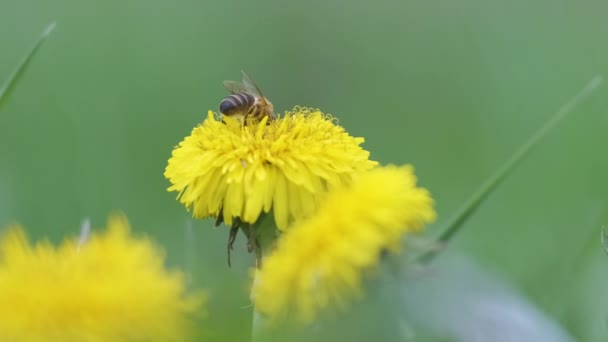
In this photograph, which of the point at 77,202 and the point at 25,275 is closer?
the point at 25,275

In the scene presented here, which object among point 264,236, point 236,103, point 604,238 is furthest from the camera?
point 236,103

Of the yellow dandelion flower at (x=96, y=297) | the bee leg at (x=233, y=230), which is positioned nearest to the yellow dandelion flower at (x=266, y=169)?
the bee leg at (x=233, y=230)

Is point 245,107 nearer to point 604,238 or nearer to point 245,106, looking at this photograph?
point 245,106

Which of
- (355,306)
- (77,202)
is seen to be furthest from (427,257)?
(77,202)

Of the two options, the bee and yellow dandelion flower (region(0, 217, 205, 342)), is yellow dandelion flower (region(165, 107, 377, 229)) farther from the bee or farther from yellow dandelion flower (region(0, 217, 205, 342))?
yellow dandelion flower (region(0, 217, 205, 342))

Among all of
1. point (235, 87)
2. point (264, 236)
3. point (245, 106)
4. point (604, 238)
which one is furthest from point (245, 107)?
point (604, 238)

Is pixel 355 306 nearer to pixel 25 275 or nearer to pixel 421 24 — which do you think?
pixel 25 275

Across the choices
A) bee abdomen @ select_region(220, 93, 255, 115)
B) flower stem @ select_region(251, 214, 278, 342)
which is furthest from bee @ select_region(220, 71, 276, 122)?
flower stem @ select_region(251, 214, 278, 342)
